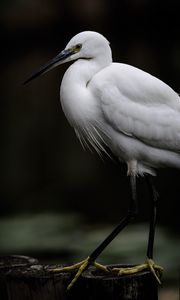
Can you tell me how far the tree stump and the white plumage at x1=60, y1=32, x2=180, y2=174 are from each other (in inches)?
22.2

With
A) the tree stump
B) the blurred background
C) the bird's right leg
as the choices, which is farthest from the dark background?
the tree stump

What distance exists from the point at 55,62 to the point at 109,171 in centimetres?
430

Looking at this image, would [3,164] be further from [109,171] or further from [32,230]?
[32,230]

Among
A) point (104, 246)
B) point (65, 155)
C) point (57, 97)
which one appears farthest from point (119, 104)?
point (57, 97)

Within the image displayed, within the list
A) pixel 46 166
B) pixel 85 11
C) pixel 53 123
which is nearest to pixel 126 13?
pixel 85 11

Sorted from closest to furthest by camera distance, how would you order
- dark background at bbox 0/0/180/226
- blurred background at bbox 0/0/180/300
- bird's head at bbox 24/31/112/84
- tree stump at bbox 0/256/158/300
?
1. tree stump at bbox 0/256/158/300
2. bird's head at bbox 24/31/112/84
3. blurred background at bbox 0/0/180/300
4. dark background at bbox 0/0/180/226

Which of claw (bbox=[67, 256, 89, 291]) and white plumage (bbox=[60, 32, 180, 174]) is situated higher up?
white plumage (bbox=[60, 32, 180, 174])

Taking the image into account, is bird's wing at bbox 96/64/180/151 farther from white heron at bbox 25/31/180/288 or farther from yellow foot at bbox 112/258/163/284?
yellow foot at bbox 112/258/163/284

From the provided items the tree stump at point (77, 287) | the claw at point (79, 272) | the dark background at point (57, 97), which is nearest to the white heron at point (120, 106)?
the claw at point (79, 272)

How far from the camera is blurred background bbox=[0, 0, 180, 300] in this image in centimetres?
461

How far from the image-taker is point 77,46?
305cm

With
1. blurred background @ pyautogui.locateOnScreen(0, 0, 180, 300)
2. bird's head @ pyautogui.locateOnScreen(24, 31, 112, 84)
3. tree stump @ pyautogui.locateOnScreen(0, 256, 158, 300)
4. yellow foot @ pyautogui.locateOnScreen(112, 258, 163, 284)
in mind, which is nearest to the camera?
tree stump @ pyautogui.locateOnScreen(0, 256, 158, 300)

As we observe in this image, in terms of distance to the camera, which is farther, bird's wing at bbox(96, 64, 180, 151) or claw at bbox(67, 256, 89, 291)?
bird's wing at bbox(96, 64, 180, 151)

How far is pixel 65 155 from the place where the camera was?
7.98m
